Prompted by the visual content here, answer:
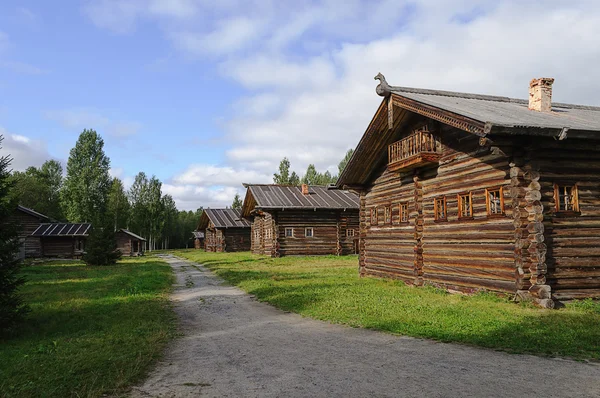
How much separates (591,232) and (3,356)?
14.2m

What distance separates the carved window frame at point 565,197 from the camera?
1199 cm

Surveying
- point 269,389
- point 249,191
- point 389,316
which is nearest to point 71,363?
point 269,389

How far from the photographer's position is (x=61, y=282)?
20.1 meters

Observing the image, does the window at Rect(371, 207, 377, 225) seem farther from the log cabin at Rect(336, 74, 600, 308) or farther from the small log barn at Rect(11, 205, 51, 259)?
the small log barn at Rect(11, 205, 51, 259)

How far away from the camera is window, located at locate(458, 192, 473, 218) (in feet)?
45.8

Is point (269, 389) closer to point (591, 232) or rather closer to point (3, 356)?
point (3, 356)

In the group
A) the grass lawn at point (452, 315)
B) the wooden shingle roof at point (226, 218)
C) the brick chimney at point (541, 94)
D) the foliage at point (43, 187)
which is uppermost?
the foliage at point (43, 187)

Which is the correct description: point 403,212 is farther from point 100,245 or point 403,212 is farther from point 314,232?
point 100,245

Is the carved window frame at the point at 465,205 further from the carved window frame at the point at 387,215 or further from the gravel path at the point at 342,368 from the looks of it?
the gravel path at the point at 342,368

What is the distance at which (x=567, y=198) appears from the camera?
12.2 m

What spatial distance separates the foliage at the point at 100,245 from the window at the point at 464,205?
25540 millimetres

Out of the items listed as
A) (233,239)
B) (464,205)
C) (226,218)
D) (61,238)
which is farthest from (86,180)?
(464,205)

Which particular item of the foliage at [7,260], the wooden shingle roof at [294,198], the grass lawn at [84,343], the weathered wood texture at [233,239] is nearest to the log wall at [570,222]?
the grass lawn at [84,343]

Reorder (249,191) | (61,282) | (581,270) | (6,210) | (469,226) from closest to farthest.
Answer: (6,210), (581,270), (469,226), (61,282), (249,191)
